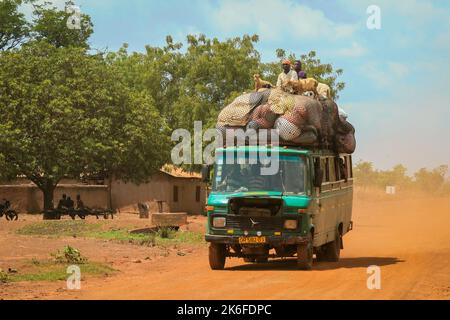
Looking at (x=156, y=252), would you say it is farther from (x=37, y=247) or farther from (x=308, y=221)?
(x=308, y=221)

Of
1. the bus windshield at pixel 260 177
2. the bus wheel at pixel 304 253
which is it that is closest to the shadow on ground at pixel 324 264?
the bus wheel at pixel 304 253

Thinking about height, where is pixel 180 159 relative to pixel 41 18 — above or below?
below

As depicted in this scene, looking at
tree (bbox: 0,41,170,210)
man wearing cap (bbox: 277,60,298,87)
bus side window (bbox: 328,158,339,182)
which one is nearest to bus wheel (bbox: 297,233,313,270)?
bus side window (bbox: 328,158,339,182)

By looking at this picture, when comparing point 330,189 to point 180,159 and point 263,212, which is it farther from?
point 180,159

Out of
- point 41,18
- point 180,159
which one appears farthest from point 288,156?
point 41,18

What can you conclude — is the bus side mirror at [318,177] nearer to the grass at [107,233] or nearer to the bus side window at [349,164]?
the bus side window at [349,164]

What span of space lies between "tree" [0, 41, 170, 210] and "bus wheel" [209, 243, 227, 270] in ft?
74.2

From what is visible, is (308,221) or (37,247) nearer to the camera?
(308,221)

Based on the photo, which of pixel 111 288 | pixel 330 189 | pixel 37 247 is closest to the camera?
pixel 111 288

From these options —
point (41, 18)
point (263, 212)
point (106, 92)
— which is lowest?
point (263, 212)

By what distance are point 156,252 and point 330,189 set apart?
20.4 ft

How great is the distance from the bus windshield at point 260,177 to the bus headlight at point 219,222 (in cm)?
61
